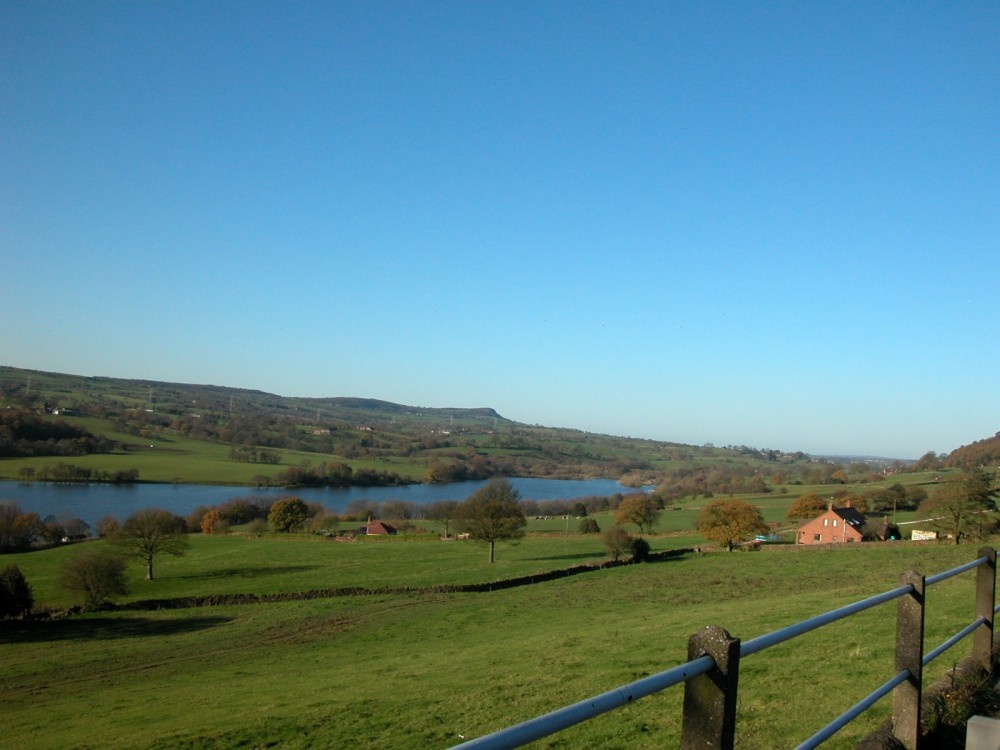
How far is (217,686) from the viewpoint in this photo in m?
18.1

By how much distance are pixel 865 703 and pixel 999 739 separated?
23.2 inches

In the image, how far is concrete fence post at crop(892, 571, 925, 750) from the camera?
404 centimetres

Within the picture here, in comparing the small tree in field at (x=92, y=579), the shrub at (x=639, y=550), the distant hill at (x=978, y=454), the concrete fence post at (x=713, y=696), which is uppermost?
the distant hill at (x=978, y=454)

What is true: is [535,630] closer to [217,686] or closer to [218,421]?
[217,686]

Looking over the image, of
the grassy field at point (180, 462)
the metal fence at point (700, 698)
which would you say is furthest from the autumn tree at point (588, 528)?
the metal fence at point (700, 698)

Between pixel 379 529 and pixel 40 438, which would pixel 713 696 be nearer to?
pixel 379 529

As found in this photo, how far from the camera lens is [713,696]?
7.03 ft

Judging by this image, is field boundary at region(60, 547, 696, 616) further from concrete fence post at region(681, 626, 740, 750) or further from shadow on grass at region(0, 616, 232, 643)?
concrete fence post at region(681, 626, 740, 750)

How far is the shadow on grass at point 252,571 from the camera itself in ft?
149

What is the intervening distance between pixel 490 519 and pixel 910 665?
4552cm

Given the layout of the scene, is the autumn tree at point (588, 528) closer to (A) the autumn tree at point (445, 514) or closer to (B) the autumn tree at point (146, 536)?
(A) the autumn tree at point (445, 514)

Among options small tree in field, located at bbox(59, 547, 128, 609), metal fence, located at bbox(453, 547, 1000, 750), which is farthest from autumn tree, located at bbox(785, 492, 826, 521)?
metal fence, located at bbox(453, 547, 1000, 750)

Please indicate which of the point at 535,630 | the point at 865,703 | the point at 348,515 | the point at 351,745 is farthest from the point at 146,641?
the point at 348,515

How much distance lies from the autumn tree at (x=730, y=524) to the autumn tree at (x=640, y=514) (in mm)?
11667
